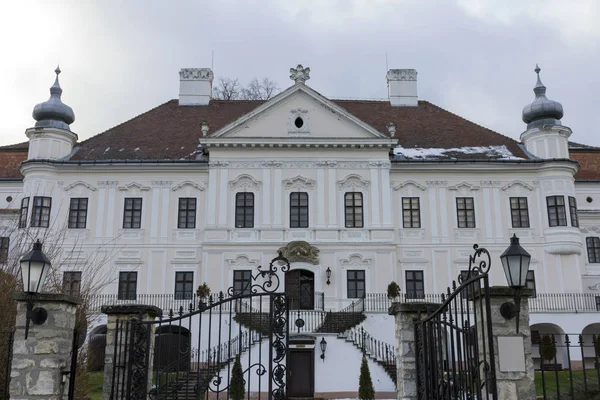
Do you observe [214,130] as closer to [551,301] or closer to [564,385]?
[551,301]

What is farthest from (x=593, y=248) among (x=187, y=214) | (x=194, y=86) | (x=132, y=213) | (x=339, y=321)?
(x=132, y=213)

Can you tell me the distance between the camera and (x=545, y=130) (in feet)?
103

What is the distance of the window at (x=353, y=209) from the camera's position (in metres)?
30.2

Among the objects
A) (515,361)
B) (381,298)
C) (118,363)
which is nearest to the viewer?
(515,361)

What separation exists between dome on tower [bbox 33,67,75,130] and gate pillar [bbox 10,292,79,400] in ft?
80.9

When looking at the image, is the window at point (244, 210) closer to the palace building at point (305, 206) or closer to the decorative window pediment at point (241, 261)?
the palace building at point (305, 206)

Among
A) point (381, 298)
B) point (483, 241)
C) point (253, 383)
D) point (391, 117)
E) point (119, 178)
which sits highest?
point (391, 117)

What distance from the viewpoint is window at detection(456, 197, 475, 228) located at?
30844 millimetres

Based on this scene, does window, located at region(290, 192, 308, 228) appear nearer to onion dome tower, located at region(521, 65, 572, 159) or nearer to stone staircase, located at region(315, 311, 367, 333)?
stone staircase, located at region(315, 311, 367, 333)

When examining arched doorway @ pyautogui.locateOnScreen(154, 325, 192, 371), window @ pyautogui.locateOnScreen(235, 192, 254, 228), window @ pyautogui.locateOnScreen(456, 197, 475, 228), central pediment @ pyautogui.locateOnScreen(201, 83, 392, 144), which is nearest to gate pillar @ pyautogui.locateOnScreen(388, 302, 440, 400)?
arched doorway @ pyautogui.locateOnScreen(154, 325, 192, 371)

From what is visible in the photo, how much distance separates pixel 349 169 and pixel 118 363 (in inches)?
866

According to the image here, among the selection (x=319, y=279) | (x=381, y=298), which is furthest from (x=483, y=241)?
(x=319, y=279)

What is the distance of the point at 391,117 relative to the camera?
35750mm

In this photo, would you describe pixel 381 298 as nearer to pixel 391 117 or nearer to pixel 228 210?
pixel 228 210
